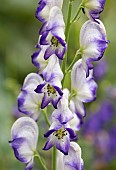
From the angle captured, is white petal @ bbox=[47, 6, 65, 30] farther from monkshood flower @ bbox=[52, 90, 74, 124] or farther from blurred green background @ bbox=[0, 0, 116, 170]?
blurred green background @ bbox=[0, 0, 116, 170]

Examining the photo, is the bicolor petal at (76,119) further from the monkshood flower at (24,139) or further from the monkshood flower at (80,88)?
the monkshood flower at (24,139)

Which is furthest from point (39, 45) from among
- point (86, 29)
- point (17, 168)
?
point (17, 168)

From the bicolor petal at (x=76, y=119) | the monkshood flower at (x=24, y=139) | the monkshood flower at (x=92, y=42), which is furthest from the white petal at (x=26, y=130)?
the monkshood flower at (x=92, y=42)

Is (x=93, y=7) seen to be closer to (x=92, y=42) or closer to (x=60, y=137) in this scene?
(x=92, y=42)

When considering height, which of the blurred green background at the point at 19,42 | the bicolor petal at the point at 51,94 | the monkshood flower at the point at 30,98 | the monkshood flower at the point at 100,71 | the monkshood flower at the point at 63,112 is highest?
the blurred green background at the point at 19,42

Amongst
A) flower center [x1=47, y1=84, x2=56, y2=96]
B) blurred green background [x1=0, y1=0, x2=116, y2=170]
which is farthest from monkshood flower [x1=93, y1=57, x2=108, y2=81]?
flower center [x1=47, y1=84, x2=56, y2=96]

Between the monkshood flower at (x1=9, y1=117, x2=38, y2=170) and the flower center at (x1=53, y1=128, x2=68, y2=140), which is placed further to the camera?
the monkshood flower at (x1=9, y1=117, x2=38, y2=170)
